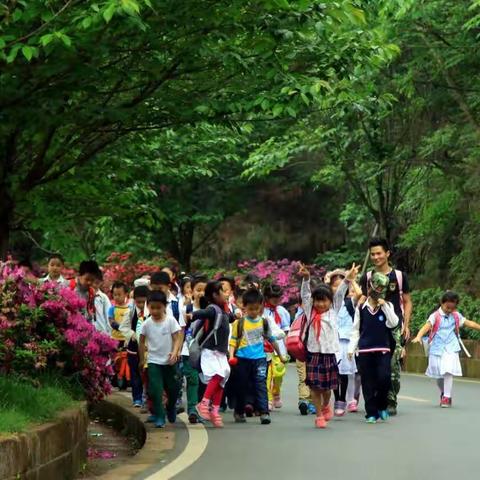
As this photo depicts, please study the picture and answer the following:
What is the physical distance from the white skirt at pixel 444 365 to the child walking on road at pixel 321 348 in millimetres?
2755

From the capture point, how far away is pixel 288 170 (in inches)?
1448

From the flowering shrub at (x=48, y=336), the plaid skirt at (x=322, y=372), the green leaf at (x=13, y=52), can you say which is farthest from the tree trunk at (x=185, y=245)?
the green leaf at (x=13, y=52)

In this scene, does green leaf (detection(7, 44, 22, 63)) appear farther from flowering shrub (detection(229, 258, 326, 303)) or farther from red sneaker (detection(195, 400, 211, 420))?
flowering shrub (detection(229, 258, 326, 303))

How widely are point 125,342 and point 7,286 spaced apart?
5868 mm

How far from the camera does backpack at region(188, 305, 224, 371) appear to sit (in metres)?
12.7

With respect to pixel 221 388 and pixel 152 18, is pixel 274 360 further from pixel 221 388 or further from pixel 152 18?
pixel 152 18

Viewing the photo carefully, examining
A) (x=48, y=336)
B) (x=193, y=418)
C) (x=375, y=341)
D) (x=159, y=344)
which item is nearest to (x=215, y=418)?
(x=193, y=418)

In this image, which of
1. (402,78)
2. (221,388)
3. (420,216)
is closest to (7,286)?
(221,388)

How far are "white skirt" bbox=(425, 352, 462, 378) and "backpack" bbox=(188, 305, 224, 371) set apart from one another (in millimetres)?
3803

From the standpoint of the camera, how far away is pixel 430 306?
24938mm

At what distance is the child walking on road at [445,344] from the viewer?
1533 cm

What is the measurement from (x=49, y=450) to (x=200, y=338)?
460 centimetres

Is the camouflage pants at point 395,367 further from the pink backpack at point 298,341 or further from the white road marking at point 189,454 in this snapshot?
the white road marking at point 189,454

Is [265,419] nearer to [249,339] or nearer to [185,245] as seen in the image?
[249,339]
